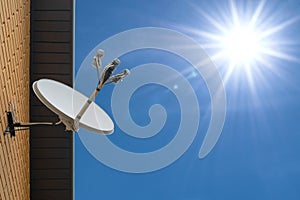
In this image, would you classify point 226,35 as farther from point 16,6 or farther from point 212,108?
point 16,6

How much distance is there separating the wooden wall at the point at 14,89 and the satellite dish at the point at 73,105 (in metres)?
0.14

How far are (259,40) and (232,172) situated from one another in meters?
1.78

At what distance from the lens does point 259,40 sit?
6613 millimetres

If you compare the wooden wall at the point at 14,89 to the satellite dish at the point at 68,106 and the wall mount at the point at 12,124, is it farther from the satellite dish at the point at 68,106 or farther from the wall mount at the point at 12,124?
the satellite dish at the point at 68,106

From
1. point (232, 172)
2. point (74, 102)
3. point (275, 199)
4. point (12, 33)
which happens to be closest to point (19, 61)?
point (12, 33)

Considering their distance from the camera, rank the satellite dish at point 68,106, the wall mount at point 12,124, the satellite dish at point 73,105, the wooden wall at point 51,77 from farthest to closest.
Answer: the wooden wall at point 51,77, the wall mount at point 12,124, the satellite dish at point 68,106, the satellite dish at point 73,105

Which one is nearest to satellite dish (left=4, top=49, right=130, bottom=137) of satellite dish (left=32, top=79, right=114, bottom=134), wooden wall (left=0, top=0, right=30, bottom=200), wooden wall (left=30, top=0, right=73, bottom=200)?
satellite dish (left=32, top=79, right=114, bottom=134)

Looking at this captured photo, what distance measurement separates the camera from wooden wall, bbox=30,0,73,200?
142 inches

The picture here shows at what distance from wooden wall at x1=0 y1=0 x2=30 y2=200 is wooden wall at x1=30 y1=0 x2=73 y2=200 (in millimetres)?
87

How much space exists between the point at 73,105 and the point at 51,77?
0.81m

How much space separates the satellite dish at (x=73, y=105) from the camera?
7.82ft

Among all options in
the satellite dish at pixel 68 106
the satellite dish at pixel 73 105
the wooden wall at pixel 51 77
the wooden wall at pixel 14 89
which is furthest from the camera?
the wooden wall at pixel 51 77

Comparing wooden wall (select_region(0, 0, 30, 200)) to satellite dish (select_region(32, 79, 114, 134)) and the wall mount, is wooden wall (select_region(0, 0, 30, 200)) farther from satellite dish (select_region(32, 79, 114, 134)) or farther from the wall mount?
satellite dish (select_region(32, 79, 114, 134))

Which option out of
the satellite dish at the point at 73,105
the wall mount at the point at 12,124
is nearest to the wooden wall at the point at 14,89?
the wall mount at the point at 12,124
